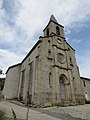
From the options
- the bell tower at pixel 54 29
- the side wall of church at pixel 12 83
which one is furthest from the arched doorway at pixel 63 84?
the side wall of church at pixel 12 83

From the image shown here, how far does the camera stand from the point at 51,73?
1988 centimetres

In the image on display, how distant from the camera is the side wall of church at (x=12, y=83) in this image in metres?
27.2

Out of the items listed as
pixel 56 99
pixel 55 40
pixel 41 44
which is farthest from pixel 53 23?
pixel 56 99

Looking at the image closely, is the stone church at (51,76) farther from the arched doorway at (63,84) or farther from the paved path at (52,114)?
the paved path at (52,114)

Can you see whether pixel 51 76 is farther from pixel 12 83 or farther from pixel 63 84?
pixel 12 83

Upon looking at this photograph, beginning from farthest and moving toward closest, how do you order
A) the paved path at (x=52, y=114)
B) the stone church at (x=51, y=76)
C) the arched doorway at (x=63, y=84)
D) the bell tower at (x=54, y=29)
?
1. the bell tower at (x=54, y=29)
2. the arched doorway at (x=63, y=84)
3. the stone church at (x=51, y=76)
4. the paved path at (x=52, y=114)

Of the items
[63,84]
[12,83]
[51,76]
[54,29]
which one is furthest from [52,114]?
[54,29]

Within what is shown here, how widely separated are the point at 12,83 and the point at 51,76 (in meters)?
12.6

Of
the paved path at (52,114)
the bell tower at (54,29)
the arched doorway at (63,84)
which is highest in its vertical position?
the bell tower at (54,29)

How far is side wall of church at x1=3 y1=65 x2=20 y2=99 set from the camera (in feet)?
89.3

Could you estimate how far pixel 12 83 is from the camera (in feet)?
92.8

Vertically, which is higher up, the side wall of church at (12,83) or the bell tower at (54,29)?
the bell tower at (54,29)

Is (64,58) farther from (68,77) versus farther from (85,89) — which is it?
(85,89)

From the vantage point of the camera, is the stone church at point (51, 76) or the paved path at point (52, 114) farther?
the stone church at point (51, 76)
